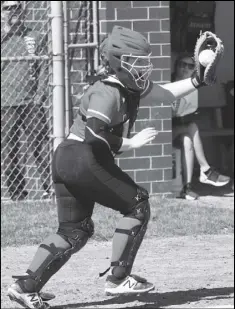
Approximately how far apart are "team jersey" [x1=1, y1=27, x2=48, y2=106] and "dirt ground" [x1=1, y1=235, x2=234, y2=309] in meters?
2.62

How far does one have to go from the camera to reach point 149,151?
Answer: 10.3 m

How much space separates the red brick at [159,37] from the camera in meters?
10.1

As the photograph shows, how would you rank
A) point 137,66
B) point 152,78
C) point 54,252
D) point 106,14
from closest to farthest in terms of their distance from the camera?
point 137,66 → point 54,252 → point 106,14 → point 152,78

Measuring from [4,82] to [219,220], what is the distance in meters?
2.81

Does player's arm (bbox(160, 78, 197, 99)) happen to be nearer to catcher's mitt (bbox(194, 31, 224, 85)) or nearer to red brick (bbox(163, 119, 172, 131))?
catcher's mitt (bbox(194, 31, 224, 85))

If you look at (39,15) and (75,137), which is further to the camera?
(39,15)

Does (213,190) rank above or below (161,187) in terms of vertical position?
below

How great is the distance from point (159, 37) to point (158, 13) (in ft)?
0.83

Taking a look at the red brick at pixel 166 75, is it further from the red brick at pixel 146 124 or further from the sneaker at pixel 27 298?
the sneaker at pixel 27 298

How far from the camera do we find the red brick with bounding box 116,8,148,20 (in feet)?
32.7

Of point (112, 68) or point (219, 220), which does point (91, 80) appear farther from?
point (219, 220)

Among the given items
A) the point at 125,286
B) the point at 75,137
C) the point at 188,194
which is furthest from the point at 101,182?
the point at 188,194

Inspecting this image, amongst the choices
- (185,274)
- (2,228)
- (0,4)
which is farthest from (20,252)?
(0,4)

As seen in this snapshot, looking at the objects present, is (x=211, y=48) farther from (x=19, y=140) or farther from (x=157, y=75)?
(x=19, y=140)
